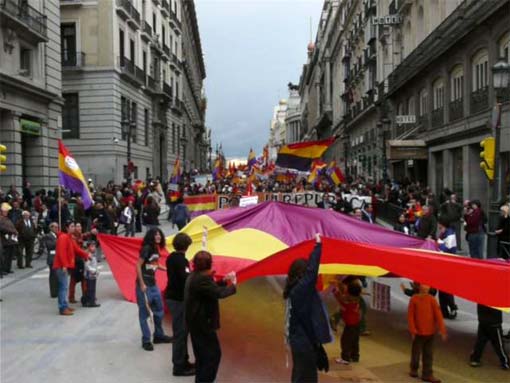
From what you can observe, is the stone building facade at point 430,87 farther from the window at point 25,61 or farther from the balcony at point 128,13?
the window at point 25,61

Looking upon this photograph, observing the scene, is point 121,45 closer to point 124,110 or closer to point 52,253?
point 124,110

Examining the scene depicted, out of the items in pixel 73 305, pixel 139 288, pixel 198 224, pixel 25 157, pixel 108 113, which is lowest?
pixel 73 305

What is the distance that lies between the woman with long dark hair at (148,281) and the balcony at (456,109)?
2017 cm

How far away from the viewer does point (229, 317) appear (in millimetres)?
9461

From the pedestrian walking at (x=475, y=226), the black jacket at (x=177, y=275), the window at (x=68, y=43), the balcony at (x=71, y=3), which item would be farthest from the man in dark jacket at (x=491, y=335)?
the balcony at (x=71, y=3)

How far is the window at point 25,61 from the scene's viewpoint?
26891 mm

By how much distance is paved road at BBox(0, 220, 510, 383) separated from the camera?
6.92 metres

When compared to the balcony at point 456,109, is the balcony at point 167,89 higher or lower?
higher

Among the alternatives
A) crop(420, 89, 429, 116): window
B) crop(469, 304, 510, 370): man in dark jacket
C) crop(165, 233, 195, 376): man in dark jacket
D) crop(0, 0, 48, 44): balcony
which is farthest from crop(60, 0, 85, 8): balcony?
crop(469, 304, 510, 370): man in dark jacket

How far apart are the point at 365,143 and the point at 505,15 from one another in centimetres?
2834

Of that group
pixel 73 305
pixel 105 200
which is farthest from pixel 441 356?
pixel 105 200

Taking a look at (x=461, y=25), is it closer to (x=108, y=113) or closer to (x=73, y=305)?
(x=73, y=305)

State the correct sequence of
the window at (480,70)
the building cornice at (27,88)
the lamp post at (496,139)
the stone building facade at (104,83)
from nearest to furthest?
the lamp post at (496,139) → the window at (480,70) → the building cornice at (27,88) → the stone building facade at (104,83)

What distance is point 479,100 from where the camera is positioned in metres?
23.0
